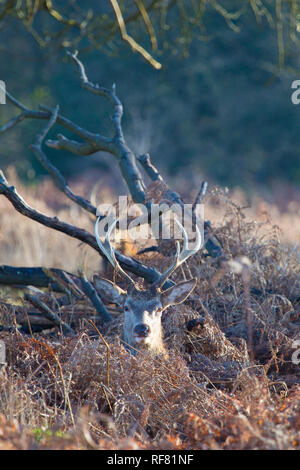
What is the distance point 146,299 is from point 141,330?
20.4 inches

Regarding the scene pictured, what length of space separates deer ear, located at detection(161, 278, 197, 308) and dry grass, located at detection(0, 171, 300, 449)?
21 centimetres

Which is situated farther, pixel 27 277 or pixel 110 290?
pixel 27 277

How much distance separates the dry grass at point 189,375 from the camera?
4.15m

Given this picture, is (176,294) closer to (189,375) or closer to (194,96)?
(189,375)

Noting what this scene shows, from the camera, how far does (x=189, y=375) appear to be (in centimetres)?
590

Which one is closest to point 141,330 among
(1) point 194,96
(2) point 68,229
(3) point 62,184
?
(2) point 68,229

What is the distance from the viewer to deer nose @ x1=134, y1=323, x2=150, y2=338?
6.22 meters

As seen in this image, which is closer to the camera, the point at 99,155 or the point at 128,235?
the point at 128,235

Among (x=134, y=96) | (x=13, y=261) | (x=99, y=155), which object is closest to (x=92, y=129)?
(x=99, y=155)

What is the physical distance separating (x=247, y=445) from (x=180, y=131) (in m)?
26.3

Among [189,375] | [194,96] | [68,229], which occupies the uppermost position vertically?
[194,96]

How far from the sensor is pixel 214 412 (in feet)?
16.1
